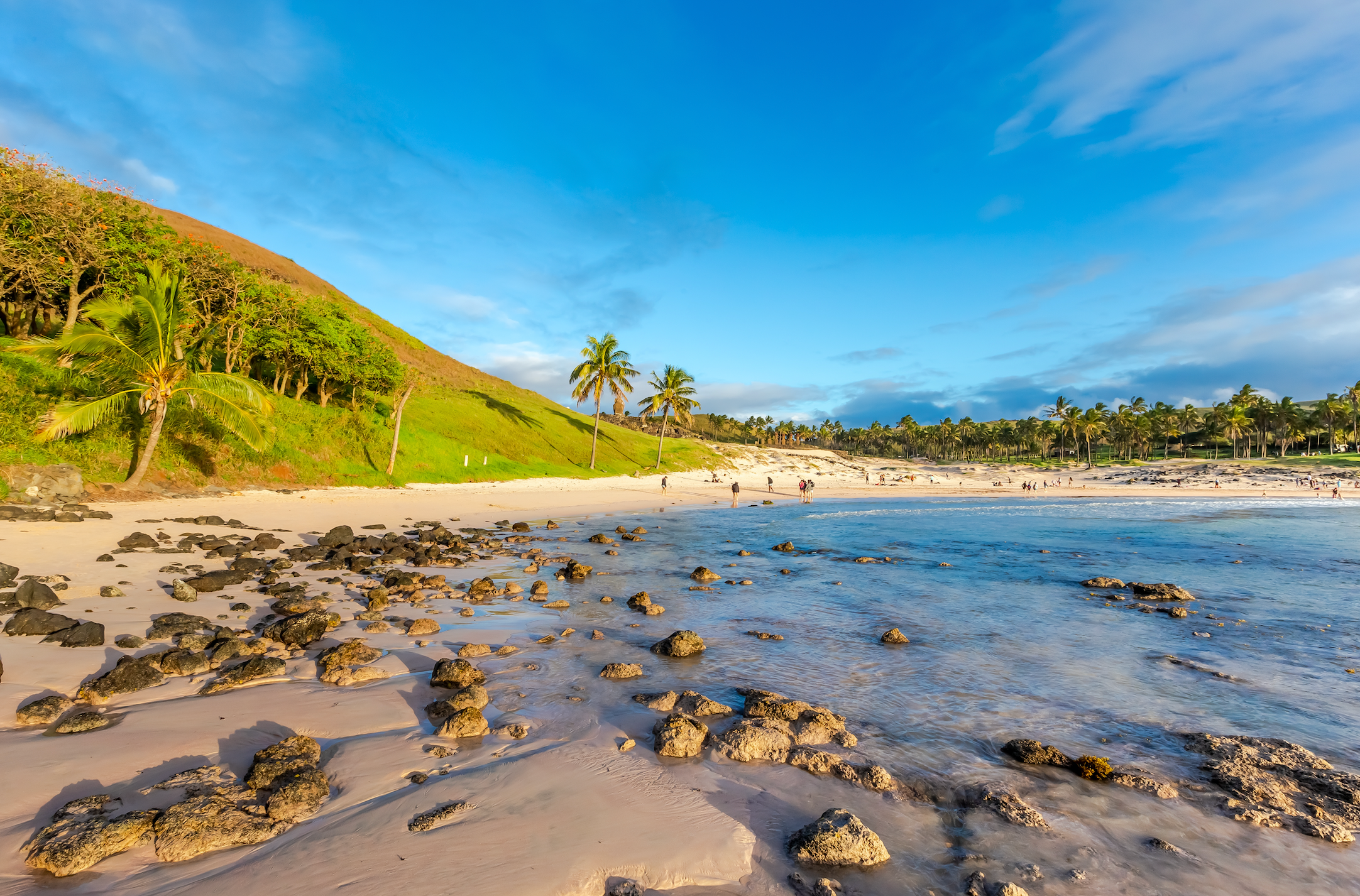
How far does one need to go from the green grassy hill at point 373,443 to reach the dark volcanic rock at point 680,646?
88.5 ft

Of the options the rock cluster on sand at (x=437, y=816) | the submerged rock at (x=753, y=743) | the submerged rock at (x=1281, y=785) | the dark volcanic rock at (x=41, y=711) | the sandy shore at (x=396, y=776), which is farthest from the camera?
the submerged rock at (x=753, y=743)

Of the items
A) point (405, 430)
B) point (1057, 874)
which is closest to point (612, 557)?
point (1057, 874)

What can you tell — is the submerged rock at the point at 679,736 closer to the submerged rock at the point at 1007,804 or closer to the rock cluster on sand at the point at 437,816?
the rock cluster on sand at the point at 437,816

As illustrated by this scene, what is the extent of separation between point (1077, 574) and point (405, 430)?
47.1 meters

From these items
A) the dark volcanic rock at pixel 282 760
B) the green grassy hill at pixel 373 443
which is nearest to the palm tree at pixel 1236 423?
the green grassy hill at pixel 373 443

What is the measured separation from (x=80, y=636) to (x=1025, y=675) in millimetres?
16574

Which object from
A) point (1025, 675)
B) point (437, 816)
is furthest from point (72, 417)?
point (1025, 675)

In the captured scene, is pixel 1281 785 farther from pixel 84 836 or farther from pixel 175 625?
pixel 175 625

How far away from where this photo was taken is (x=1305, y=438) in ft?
399

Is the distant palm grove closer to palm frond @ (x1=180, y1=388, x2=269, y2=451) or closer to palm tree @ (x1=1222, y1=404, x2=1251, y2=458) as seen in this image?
palm tree @ (x1=1222, y1=404, x2=1251, y2=458)

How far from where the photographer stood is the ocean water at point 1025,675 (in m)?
5.48

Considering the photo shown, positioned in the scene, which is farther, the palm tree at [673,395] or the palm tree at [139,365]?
the palm tree at [673,395]

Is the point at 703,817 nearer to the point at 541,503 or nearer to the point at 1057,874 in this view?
the point at 1057,874

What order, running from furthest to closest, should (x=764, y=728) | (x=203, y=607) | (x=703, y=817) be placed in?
(x=203, y=607) < (x=764, y=728) < (x=703, y=817)
